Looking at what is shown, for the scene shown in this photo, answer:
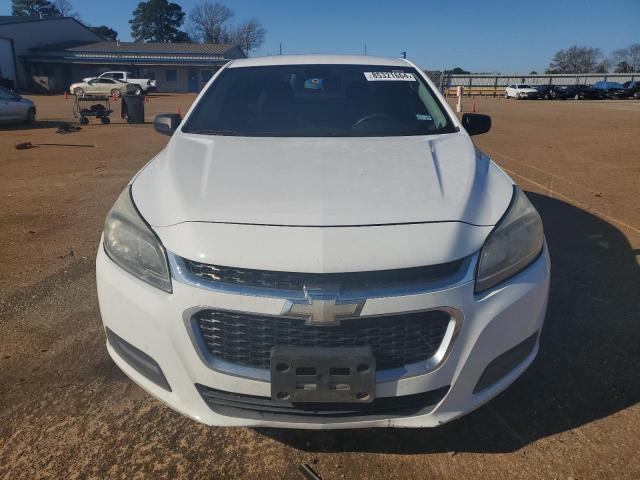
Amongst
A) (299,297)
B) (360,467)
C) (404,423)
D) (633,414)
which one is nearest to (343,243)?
(299,297)

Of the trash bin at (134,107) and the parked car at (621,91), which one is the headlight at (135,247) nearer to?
the trash bin at (134,107)

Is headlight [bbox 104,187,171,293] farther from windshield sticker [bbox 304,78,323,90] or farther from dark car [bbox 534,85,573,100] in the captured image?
dark car [bbox 534,85,573,100]

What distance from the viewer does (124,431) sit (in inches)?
85.1

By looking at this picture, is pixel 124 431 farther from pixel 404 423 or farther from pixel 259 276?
pixel 404 423

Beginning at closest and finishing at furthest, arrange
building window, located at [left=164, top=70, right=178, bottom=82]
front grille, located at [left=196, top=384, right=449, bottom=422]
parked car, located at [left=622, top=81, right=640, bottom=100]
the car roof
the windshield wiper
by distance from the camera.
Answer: front grille, located at [left=196, top=384, right=449, bottom=422]
the windshield wiper
the car roof
parked car, located at [left=622, top=81, right=640, bottom=100]
building window, located at [left=164, top=70, right=178, bottom=82]

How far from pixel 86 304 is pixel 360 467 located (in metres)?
2.29

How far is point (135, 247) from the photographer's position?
1.93m

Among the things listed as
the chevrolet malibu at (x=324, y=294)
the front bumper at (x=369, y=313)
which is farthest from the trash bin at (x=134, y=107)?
the front bumper at (x=369, y=313)

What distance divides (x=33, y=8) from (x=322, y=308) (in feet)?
366

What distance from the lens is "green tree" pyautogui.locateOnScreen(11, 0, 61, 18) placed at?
8769cm

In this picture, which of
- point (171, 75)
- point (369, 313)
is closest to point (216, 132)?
point (369, 313)

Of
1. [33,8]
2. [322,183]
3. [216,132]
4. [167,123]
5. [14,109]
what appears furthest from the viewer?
[33,8]

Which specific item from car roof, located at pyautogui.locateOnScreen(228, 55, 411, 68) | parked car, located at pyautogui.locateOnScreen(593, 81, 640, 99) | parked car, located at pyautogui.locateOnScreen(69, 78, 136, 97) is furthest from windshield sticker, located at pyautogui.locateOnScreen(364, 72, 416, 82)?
parked car, located at pyautogui.locateOnScreen(593, 81, 640, 99)

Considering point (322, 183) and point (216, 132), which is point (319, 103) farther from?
point (322, 183)
